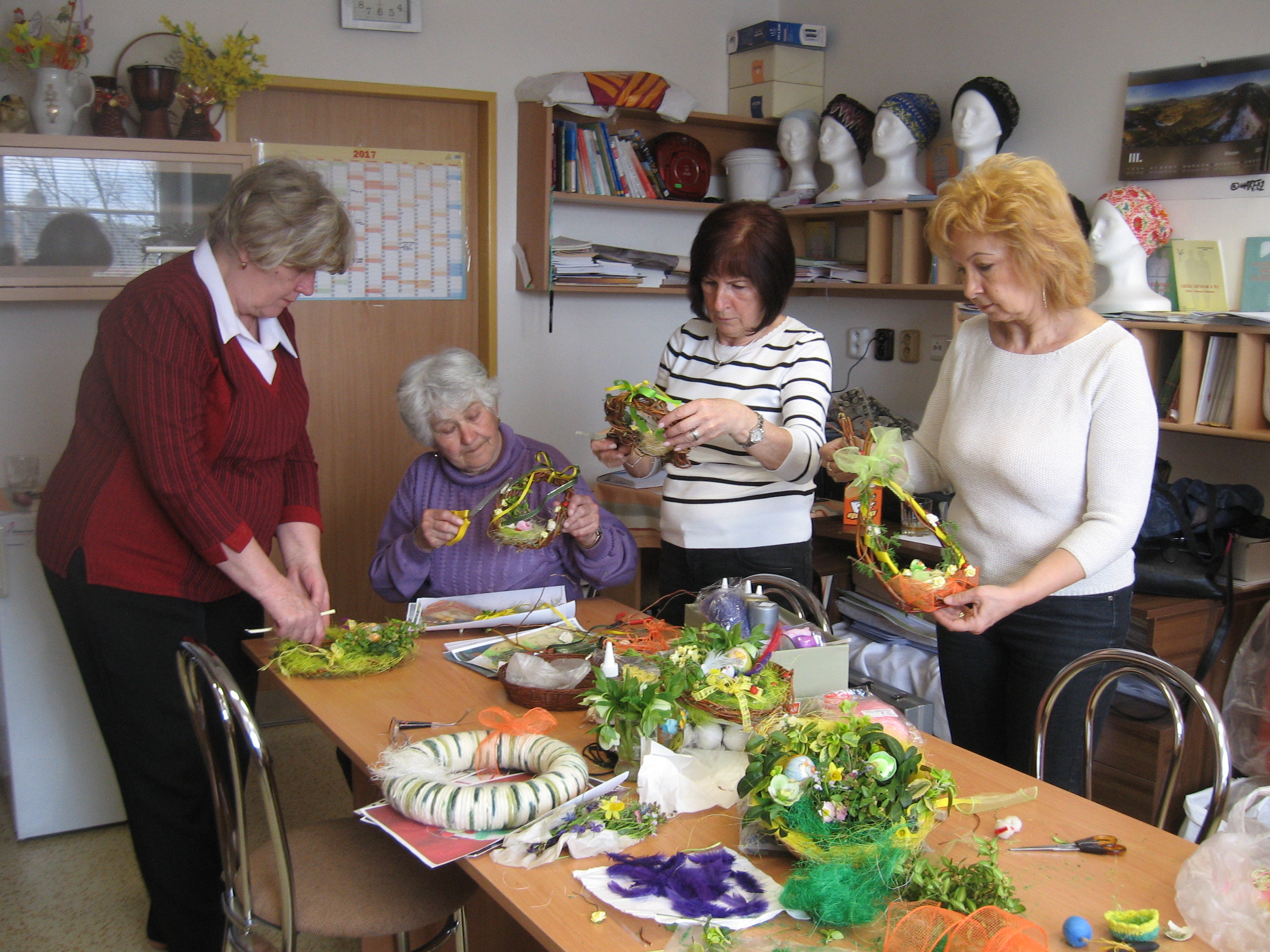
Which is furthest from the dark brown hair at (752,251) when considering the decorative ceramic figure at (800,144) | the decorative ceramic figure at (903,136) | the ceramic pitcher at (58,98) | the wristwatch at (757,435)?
the ceramic pitcher at (58,98)

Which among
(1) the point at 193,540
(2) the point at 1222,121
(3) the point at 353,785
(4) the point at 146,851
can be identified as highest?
(2) the point at 1222,121

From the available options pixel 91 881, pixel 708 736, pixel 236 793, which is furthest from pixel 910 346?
pixel 91 881

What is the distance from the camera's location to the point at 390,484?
4109 mm

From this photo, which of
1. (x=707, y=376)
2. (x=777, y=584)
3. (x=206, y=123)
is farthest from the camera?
(x=206, y=123)

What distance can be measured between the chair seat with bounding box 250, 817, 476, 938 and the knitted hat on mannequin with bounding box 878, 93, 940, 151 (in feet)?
9.40

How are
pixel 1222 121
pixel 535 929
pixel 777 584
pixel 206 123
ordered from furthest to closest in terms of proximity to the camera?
pixel 206 123, pixel 1222 121, pixel 777 584, pixel 535 929

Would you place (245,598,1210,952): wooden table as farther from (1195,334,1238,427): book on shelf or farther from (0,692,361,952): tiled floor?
(1195,334,1238,427): book on shelf

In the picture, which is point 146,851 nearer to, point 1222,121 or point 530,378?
point 530,378

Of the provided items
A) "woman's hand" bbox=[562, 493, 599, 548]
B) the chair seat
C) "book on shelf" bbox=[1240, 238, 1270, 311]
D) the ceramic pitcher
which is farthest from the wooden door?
"book on shelf" bbox=[1240, 238, 1270, 311]

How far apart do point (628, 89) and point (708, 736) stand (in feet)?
9.76

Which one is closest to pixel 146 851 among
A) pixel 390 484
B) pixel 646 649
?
pixel 646 649

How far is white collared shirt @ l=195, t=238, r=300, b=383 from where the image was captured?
1998 mm

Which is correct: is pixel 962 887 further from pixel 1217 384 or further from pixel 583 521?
pixel 1217 384

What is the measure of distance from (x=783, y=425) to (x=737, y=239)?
41cm
